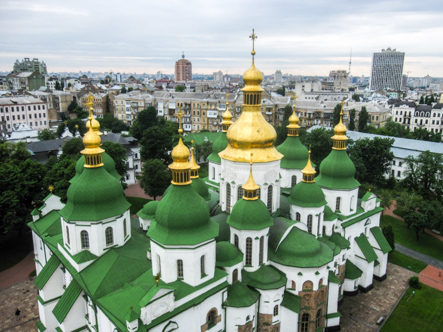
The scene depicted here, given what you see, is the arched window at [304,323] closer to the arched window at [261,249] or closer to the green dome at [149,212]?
the arched window at [261,249]

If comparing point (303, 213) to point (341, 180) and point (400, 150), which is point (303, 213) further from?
point (400, 150)

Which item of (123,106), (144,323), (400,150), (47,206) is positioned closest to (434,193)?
(400,150)

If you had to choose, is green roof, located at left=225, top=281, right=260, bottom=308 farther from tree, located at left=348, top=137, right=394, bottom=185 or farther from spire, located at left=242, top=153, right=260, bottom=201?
tree, located at left=348, top=137, right=394, bottom=185

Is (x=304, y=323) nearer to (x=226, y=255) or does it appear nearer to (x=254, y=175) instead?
(x=226, y=255)

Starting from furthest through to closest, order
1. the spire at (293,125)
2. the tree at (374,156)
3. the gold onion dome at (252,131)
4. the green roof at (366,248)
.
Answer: the tree at (374,156) → the spire at (293,125) → the green roof at (366,248) → the gold onion dome at (252,131)

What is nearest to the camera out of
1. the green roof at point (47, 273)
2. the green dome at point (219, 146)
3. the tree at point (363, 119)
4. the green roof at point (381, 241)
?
the green roof at point (47, 273)

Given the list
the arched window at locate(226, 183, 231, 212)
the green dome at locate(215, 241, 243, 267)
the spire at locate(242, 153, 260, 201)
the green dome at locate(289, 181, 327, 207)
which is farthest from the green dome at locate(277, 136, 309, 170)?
the green dome at locate(215, 241, 243, 267)

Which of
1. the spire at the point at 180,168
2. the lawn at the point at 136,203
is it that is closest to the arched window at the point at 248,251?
the spire at the point at 180,168
